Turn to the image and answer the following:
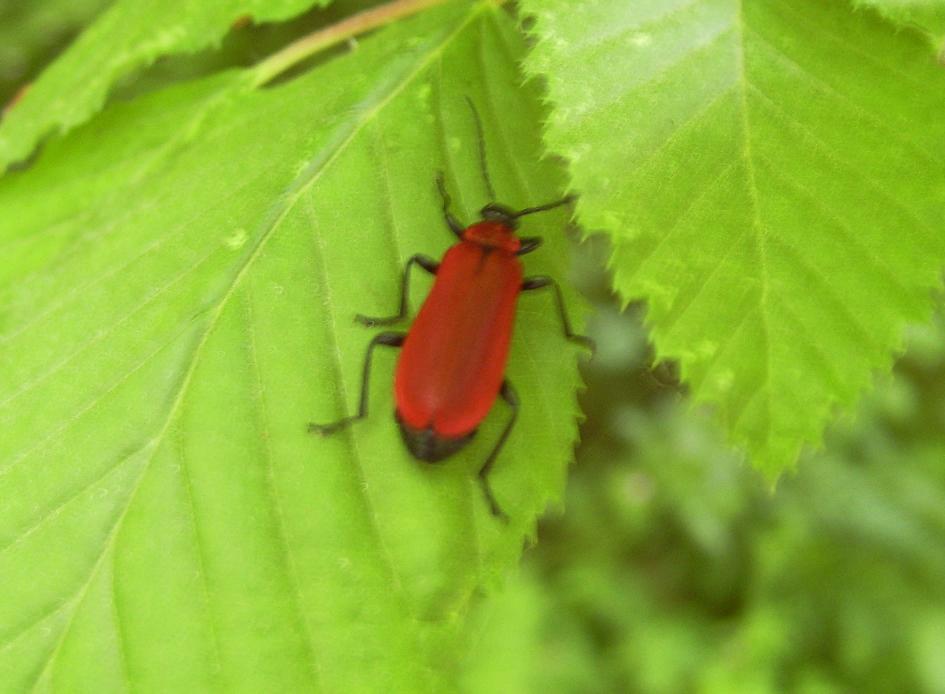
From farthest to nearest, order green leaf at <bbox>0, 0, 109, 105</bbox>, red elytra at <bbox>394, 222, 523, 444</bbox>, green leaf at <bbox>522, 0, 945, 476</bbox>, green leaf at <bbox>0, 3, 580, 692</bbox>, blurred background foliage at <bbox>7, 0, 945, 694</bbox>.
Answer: green leaf at <bbox>0, 0, 109, 105</bbox>
blurred background foliage at <bbox>7, 0, 945, 694</bbox>
red elytra at <bbox>394, 222, 523, 444</bbox>
green leaf at <bbox>0, 3, 580, 692</bbox>
green leaf at <bbox>522, 0, 945, 476</bbox>

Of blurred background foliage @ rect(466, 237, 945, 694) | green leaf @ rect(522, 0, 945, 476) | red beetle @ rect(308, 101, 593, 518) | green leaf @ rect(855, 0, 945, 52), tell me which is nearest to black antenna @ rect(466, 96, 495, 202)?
red beetle @ rect(308, 101, 593, 518)

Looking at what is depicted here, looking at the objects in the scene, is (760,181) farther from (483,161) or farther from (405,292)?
(405,292)

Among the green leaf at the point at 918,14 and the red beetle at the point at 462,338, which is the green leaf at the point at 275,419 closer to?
the red beetle at the point at 462,338

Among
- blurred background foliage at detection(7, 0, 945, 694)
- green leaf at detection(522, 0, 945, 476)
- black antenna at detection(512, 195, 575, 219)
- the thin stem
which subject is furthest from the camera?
blurred background foliage at detection(7, 0, 945, 694)

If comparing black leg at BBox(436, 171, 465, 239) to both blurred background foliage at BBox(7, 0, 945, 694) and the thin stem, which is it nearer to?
the thin stem

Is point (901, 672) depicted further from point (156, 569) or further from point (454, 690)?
point (156, 569)

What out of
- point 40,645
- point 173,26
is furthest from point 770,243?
point 173,26

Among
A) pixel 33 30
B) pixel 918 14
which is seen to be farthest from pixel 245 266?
pixel 33 30
